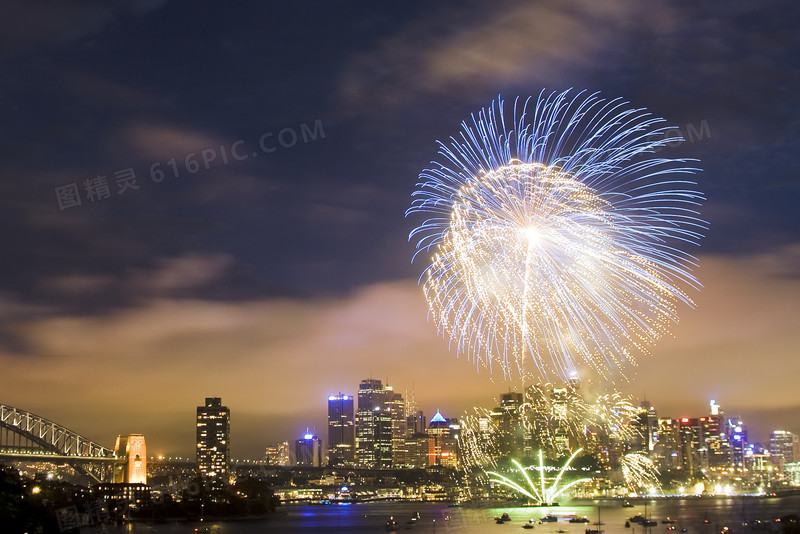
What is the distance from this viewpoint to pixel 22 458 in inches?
6368

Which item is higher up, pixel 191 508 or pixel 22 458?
pixel 22 458

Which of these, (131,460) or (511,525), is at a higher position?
(131,460)

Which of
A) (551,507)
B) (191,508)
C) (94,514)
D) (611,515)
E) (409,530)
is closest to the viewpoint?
(409,530)

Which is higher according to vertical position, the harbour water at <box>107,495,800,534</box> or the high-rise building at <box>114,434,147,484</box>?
the high-rise building at <box>114,434,147,484</box>

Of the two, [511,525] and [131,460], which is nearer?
[511,525]

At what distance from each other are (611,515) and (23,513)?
351ft

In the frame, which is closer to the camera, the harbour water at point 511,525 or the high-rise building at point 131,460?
the harbour water at point 511,525

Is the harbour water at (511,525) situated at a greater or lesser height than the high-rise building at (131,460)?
lesser

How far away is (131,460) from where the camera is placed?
18050cm

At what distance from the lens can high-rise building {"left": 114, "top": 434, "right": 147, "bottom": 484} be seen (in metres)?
181

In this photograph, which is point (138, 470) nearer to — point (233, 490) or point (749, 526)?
point (233, 490)

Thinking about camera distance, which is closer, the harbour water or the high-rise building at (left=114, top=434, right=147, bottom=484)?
the harbour water

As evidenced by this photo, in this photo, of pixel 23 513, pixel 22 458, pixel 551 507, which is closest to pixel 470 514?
pixel 551 507

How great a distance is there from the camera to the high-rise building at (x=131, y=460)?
593ft
